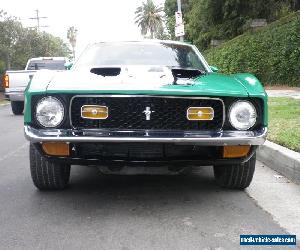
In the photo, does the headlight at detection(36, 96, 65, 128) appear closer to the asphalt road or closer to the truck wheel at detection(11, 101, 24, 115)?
the asphalt road

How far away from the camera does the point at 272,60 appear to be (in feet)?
58.5

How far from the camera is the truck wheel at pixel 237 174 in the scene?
455 centimetres

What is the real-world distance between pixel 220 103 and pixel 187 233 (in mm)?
1060

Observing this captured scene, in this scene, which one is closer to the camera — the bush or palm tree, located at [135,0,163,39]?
the bush

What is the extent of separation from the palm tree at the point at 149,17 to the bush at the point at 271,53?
193 feet

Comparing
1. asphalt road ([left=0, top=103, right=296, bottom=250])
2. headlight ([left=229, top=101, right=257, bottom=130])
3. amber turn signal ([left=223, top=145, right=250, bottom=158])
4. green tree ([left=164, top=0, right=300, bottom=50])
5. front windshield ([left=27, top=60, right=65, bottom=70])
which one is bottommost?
asphalt road ([left=0, top=103, right=296, bottom=250])

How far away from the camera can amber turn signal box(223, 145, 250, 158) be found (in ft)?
13.1

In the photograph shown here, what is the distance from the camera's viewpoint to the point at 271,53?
709 inches

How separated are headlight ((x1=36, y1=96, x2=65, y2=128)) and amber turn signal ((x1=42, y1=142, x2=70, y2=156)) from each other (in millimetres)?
148

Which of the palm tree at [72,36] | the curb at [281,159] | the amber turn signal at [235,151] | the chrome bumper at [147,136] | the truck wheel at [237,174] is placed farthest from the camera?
the palm tree at [72,36]

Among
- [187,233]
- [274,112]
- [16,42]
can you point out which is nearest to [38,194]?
[187,233]

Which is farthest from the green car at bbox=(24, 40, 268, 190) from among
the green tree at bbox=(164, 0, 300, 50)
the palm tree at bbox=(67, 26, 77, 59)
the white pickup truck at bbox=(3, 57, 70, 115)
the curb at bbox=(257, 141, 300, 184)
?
the palm tree at bbox=(67, 26, 77, 59)

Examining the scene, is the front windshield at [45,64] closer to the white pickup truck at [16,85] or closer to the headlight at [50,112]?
the white pickup truck at [16,85]

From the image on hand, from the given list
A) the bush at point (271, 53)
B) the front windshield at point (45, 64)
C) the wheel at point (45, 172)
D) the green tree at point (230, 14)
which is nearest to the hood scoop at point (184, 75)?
the wheel at point (45, 172)
